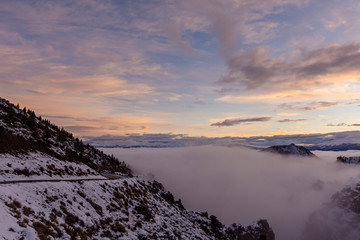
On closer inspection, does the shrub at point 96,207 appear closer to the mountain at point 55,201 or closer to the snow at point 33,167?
the mountain at point 55,201

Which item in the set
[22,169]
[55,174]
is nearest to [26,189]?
[22,169]

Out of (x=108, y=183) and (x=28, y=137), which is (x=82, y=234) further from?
A: (x=28, y=137)

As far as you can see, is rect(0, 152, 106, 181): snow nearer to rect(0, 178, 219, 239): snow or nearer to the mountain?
the mountain

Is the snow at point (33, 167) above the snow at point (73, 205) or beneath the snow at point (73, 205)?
above

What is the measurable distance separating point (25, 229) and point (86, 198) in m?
10.8

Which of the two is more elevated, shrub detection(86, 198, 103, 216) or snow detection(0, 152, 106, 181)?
snow detection(0, 152, 106, 181)

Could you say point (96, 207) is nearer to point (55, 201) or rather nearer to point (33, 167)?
point (55, 201)

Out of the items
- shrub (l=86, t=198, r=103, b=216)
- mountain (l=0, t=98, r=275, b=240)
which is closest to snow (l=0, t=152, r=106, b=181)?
mountain (l=0, t=98, r=275, b=240)

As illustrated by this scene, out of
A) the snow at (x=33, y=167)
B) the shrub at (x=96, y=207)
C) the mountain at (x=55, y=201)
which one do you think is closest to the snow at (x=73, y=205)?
the mountain at (x=55, y=201)

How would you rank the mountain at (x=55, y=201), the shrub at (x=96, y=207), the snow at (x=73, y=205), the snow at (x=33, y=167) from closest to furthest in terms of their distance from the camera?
the snow at (x=73, y=205) → the mountain at (x=55, y=201) → the snow at (x=33, y=167) → the shrub at (x=96, y=207)

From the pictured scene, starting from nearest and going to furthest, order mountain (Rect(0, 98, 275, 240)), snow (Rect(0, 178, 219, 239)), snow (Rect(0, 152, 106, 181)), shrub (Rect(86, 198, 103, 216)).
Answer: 1. snow (Rect(0, 178, 219, 239))
2. mountain (Rect(0, 98, 275, 240))
3. snow (Rect(0, 152, 106, 181))
4. shrub (Rect(86, 198, 103, 216))

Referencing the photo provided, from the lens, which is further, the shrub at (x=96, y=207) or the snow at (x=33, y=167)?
the shrub at (x=96, y=207)

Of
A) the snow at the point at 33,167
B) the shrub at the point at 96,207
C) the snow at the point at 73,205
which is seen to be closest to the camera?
the snow at the point at 73,205

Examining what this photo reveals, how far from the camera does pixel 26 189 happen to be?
19.4 m
